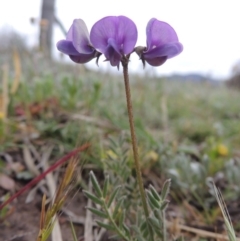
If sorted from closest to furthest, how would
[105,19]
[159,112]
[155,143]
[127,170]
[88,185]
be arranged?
[105,19]
[127,170]
[88,185]
[155,143]
[159,112]

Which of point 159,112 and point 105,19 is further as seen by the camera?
Result: point 159,112

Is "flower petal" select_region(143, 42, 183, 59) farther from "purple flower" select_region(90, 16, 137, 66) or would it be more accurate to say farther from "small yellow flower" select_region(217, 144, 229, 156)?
"small yellow flower" select_region(217, 144, 229, 156)

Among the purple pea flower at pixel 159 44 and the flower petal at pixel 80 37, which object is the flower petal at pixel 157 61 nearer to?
the purple pea flower at pixel 159 44

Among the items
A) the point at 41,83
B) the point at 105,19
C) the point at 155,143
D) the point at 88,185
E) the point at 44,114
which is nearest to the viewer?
the point at 105,19

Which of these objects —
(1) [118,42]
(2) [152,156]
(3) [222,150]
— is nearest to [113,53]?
(1) [118,42]

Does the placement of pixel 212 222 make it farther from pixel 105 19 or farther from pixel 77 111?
pixel 77 111

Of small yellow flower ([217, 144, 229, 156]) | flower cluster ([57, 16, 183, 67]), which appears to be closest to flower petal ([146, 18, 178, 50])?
flower cluster ([57, 16, 183, 67])

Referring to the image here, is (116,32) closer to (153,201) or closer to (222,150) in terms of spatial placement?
(153,201)

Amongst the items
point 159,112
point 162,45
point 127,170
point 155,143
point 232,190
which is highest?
point 162,45

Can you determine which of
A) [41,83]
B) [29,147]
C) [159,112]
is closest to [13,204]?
[29,147]
